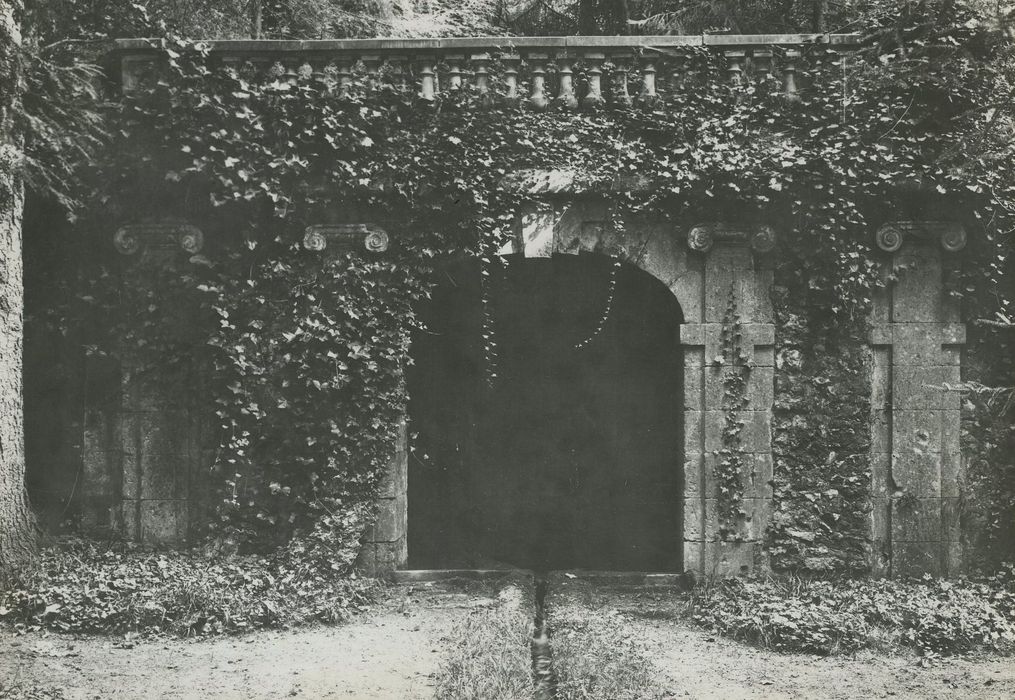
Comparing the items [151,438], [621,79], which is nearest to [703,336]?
[621,79]

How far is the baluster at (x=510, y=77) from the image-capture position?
672cm

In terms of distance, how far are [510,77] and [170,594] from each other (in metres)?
4.87

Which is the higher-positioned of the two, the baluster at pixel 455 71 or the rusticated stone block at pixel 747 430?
the baluster at pixel 455 71

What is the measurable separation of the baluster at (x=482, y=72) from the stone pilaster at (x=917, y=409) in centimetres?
354

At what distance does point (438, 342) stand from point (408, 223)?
225 cm

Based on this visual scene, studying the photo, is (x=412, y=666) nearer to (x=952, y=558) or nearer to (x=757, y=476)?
(x=757, y=476)

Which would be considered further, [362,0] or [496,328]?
[362,0]

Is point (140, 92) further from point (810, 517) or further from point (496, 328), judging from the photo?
point (810, 517)

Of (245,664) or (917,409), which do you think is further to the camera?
(917,409)

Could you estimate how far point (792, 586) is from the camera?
21.9 feet

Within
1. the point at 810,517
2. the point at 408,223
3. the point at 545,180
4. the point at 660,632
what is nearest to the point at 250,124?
the point at 408,223

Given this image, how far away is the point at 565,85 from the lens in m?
6.75

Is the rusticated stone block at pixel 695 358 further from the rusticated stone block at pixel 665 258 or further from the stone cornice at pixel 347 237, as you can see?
the stone cornice at pixel 347 237

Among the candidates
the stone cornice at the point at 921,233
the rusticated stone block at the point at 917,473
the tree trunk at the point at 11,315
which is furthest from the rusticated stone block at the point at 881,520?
the tree trunk at the point at 11,315
